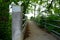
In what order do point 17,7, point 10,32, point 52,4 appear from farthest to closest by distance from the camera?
point 52,4 → point 10,32 → point 17,7

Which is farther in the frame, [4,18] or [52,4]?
[52,4]

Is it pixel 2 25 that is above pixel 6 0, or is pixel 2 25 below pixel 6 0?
below

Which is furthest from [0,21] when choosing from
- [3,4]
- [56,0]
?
[56,0]

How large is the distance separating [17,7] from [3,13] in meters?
A: 0.38

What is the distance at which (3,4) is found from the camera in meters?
3.80

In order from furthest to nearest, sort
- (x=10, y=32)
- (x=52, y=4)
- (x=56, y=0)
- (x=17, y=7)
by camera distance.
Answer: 1. (x=52, y=4)
2. (x=56, y=0)
3. (x=10, y=32)
4. (x=17, y=7)

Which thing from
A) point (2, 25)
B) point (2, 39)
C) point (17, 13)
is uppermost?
point (17, 13)

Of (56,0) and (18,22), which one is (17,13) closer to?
(18,22)

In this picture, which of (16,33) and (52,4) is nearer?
(16,33)

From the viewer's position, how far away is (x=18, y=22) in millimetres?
3889

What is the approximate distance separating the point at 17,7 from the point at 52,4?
7620 millimetres

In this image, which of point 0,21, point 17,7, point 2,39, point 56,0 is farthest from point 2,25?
point 56,0

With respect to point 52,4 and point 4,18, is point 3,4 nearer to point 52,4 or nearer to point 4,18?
point 4,18

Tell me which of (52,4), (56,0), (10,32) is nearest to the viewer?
(10,32)
